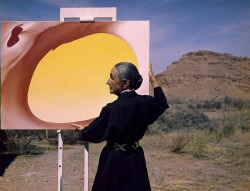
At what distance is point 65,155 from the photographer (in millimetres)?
6328

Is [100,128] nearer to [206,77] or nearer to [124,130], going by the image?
[124,130]

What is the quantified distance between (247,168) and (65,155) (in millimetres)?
3716

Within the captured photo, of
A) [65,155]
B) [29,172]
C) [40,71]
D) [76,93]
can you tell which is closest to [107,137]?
[76,93]

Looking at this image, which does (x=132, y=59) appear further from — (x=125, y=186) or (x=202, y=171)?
(x=202, y=171)

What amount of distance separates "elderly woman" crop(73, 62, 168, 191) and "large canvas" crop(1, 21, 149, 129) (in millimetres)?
894

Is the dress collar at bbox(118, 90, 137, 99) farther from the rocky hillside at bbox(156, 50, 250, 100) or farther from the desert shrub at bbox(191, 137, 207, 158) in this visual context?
the rocky hillside at bbox(156, 50, 250, 100)

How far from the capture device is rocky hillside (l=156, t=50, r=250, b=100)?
4328 centimetres

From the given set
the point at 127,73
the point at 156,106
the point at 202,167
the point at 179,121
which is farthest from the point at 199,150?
the point at 127,73

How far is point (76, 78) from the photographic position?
2742mm

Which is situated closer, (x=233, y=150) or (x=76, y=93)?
(x=76, y=93)

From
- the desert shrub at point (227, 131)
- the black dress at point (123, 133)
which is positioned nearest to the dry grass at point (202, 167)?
the desert shrub at point (227, 131)

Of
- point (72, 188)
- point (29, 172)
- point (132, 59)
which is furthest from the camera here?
point (29, 172)

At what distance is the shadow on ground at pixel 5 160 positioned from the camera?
17.3 feet

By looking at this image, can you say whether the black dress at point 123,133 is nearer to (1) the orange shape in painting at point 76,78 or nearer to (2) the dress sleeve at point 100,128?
(2) the dress sleeve at point 100,128
